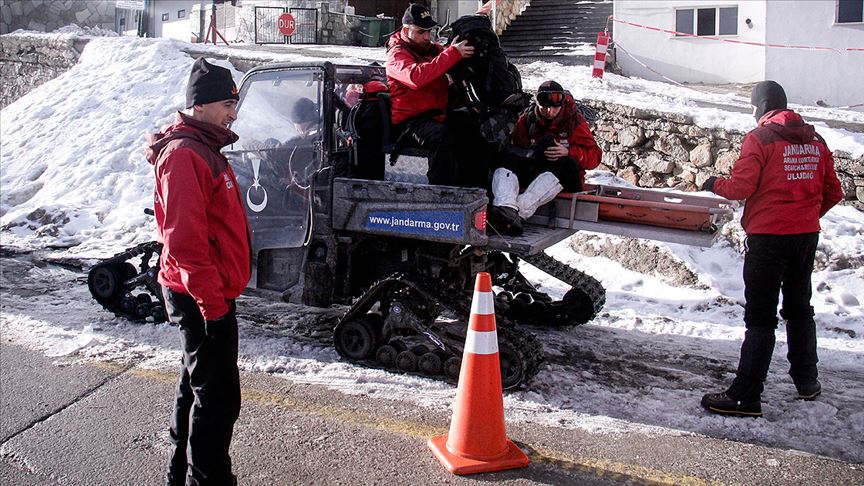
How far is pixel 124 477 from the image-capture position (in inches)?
168

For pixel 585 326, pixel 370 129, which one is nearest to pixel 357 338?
pixel 370 129

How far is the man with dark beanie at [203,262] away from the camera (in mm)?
3613

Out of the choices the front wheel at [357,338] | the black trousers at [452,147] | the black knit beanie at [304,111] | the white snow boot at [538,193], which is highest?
the black knit beanie at [304,111]

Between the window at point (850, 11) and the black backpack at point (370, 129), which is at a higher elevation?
the window at point (850, 11)

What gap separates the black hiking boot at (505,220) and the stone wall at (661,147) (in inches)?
171

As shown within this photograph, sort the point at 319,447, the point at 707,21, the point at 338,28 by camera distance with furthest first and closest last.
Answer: the point at 338,28, the point at 707,21, the point at 319,447

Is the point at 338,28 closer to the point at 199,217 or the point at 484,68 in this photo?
the point at 484,68

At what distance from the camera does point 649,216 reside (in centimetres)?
556

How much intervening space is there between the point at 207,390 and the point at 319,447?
1085 mm

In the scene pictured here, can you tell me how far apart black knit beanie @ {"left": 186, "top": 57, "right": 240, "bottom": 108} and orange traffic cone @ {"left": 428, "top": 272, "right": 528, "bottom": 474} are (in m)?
1.64

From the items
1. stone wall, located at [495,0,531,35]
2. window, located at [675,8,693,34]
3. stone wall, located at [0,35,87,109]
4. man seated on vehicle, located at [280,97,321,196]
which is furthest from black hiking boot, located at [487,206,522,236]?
stone wall, located at [495,0,531,35]

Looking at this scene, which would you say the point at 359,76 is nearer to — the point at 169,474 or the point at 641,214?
the point at 641,214

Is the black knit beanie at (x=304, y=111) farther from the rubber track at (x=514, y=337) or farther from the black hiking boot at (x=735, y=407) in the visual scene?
the black hiking boot at (x=735, y=407)

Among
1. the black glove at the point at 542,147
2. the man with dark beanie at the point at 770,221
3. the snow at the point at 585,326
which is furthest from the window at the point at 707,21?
the man with dark beanie at the point at 770,221
